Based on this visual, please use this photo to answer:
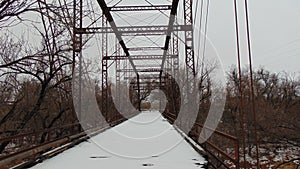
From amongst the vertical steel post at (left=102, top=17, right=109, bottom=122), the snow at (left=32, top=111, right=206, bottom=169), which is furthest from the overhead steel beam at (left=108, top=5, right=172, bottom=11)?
the snow at (left=32, top=111, right=206, bottom=169)

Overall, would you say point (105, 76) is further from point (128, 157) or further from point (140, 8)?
point (128, 157)

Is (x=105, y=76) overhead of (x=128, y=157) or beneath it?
overhead

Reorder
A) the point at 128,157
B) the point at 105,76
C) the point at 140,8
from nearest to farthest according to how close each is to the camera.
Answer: the point at 128,157 → the point at 140,8 → the point at 105,76

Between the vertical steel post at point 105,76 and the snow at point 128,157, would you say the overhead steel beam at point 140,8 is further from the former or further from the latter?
the snow at point 128,157

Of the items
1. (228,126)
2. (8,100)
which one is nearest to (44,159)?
(8,100)

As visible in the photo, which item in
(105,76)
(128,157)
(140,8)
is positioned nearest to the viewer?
(128,157)

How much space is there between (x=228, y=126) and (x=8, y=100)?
50.0 feet

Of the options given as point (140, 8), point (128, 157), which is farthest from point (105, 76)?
point (128, 157)

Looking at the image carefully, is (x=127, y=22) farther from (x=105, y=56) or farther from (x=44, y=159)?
(x=44, y=159)

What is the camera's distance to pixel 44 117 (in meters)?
16.6

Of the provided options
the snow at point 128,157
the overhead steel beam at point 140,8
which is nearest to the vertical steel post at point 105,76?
the overhead steel beam at point 140,8

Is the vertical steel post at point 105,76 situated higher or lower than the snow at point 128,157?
higher

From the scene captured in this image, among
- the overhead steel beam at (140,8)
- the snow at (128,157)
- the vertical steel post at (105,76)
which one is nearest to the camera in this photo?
the snow at (128,157)

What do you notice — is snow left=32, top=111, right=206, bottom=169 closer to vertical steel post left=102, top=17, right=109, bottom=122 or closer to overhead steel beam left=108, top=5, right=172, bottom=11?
overhead steel beam left=108, top=5, right=172, bottom=11
